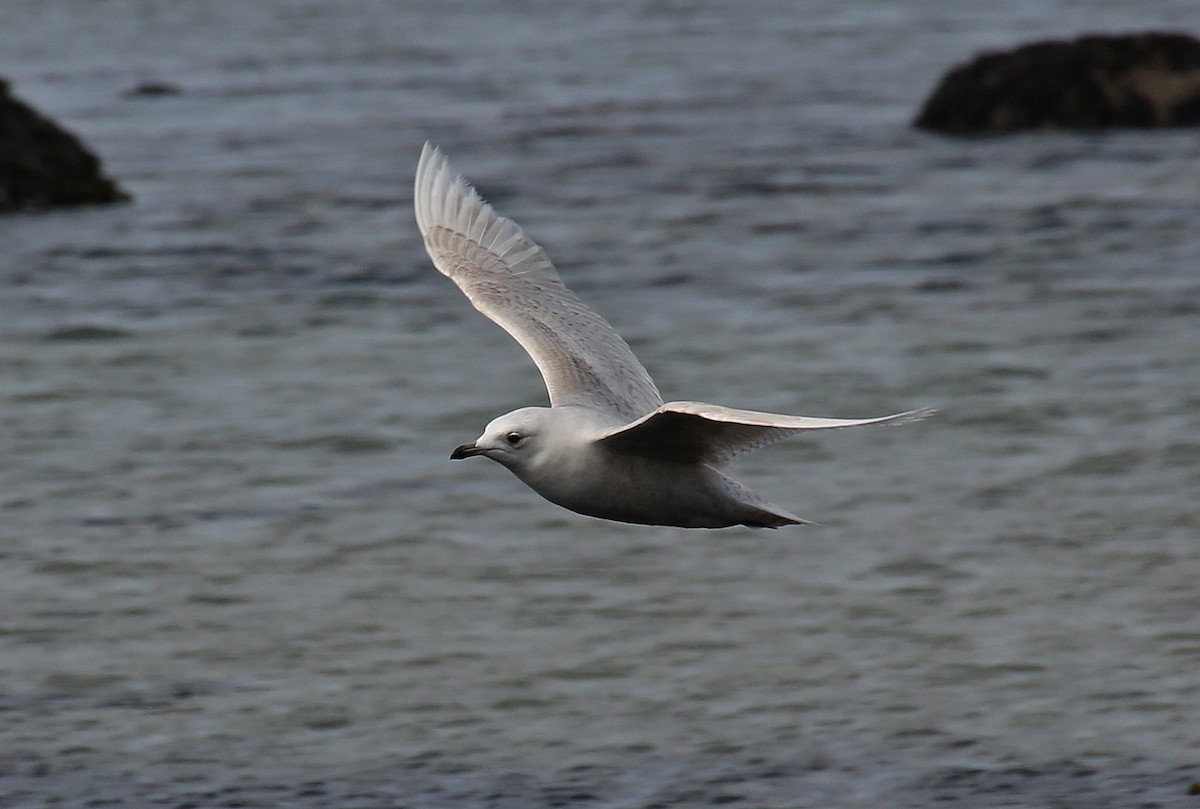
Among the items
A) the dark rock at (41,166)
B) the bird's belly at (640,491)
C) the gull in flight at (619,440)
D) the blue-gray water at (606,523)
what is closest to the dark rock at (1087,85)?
the blue-gray water at (606,523)

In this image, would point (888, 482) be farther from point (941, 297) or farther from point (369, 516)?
point (941, 297)

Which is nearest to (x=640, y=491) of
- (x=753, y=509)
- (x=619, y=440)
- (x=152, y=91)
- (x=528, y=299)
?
(x=619, y=440)

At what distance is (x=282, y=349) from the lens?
19016 millimetres

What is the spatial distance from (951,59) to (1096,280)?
14.0 m

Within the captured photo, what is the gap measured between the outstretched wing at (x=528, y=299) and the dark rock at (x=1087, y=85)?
51.1ft

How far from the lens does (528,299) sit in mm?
10836

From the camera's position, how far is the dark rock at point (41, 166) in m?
22.6

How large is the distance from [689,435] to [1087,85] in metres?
18.9

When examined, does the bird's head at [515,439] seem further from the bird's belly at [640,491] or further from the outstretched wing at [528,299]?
the outstretched wing at [528,299]

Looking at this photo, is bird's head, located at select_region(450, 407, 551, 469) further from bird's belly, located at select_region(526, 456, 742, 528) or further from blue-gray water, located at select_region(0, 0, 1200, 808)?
blue-gray water, located at select_region(0, 0, 1200, 808)

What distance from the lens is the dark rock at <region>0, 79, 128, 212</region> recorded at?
74.1 feet

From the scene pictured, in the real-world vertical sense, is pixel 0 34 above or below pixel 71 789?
above

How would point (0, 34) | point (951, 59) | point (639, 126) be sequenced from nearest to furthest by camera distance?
point (639, 126) → point (951, 59) → point (0, 34)

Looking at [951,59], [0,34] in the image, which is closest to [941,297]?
[951,59]
